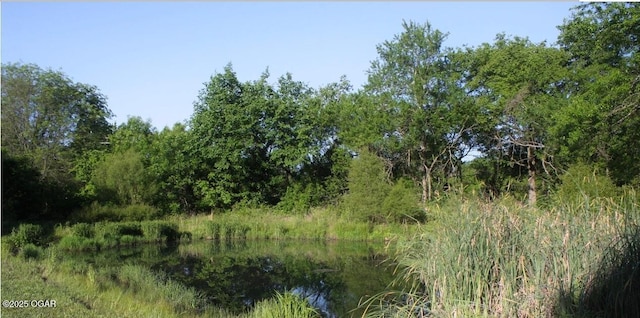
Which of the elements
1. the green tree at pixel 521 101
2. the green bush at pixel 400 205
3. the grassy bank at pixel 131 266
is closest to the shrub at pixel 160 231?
the grassy bank at pixel 131 266

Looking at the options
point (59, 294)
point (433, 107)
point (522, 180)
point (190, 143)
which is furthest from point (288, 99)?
point (59, 294)

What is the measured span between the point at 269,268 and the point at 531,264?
11.0 m

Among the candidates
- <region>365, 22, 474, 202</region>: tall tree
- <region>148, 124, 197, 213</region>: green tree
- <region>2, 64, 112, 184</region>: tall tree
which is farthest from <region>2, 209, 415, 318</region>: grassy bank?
<region>2, 64, 112, 184</region>: tall tree

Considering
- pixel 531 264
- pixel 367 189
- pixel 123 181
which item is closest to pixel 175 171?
pixel 123 181

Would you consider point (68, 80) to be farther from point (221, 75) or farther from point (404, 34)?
point (404, 34)

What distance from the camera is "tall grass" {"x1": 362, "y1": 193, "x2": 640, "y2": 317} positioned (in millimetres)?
5793

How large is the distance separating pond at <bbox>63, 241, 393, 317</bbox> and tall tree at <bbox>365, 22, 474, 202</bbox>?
376 inches

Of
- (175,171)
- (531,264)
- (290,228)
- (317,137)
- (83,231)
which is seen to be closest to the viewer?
(531,264)

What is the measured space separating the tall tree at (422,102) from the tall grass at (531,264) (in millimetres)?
22035

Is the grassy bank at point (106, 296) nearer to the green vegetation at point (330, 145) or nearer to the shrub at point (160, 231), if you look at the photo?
the green vegetation at point (330, 145)

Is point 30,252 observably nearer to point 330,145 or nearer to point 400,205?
point 400,205

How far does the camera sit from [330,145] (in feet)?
109

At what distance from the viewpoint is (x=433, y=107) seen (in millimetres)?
29547

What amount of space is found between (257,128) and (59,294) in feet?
79.3
